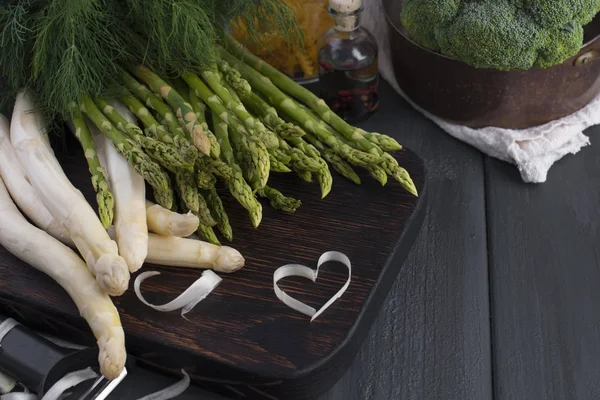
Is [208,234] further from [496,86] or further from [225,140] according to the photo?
[496,86]

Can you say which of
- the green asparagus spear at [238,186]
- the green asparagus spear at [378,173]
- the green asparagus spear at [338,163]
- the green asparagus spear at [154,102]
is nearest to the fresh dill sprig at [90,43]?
the green asparagus spear at [154,102]

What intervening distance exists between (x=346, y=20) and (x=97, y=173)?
61 cm

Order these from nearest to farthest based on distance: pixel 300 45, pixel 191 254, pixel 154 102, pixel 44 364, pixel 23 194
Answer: pixel 44 364 → pixel 191 254 → pixel 23 194 → pixel 154 102 → pixel 300 45

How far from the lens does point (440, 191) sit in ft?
4.90

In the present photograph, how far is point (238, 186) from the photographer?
4.19 feet

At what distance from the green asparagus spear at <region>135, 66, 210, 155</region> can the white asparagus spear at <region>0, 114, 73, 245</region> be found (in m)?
0.28

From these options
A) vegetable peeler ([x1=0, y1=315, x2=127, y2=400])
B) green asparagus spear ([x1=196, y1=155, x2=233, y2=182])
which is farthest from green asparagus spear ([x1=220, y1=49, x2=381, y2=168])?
vegetable peeler ([x1=0, y1=315, x2=127, y2=400])

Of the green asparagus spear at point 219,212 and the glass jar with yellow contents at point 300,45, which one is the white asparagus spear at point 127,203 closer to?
the green asparagus spear at point 219,212

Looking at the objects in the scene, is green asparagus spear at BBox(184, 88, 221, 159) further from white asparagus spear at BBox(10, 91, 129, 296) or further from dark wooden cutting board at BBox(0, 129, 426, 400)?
white asparagus spear at BBox(10, 91, 129, 296)

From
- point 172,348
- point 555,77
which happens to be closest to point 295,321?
point 172,348

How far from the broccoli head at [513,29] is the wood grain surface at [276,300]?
0.27 meters

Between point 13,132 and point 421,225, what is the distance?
81cm

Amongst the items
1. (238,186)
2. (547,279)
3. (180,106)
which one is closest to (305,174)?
(238,186)

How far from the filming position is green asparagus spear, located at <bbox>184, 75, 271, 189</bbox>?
1275 mm
